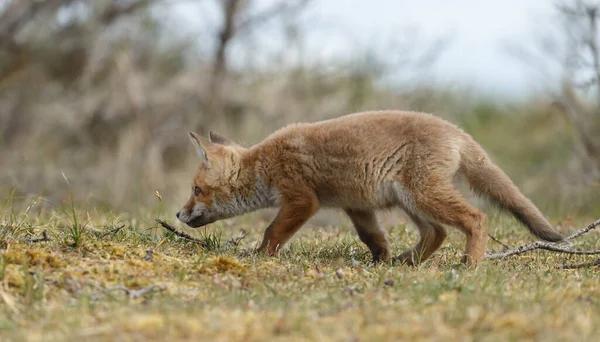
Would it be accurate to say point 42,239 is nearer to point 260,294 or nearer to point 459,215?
point 260,294

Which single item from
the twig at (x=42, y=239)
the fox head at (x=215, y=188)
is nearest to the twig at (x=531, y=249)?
the fox head at (x=215, y=188)

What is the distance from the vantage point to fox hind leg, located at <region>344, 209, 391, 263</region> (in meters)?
6.47

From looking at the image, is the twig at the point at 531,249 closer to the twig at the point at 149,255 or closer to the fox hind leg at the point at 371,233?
the fox hind leg at the point at 371,233

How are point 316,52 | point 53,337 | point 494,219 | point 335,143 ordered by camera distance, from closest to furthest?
1. point 53,337
2. point 335,143
3. point 494,219
4. point 316,52

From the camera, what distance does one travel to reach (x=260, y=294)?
14.5ft

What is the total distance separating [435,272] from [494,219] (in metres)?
3.21

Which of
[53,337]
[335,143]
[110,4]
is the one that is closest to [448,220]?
[335,143]

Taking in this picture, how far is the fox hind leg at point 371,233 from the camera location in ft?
21.2

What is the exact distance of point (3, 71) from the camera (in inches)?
575

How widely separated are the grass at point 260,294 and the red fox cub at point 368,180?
31cm

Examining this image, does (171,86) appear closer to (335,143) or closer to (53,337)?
(335,143)

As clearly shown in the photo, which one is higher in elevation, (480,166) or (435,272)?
(480,166)

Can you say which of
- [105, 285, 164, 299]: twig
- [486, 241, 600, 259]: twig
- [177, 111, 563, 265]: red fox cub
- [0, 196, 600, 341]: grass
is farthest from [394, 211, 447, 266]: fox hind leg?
[105, 285, 164, 299]: twig

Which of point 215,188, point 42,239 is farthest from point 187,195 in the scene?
point 42,239
